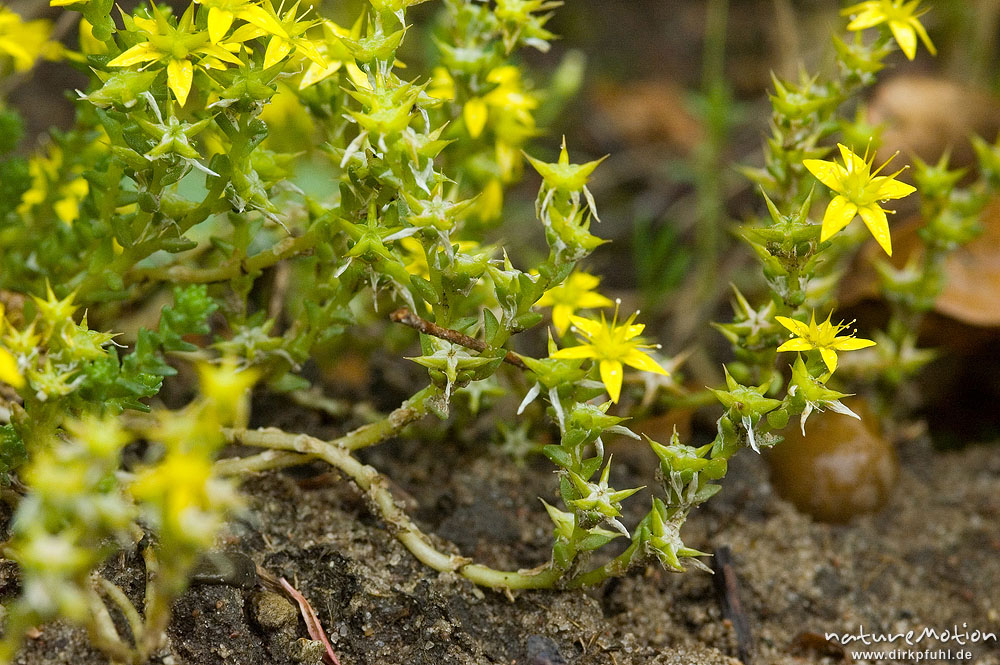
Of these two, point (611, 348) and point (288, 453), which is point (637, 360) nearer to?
point (611, 348)

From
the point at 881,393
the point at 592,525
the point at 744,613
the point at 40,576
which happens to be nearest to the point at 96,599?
the point at 40,576

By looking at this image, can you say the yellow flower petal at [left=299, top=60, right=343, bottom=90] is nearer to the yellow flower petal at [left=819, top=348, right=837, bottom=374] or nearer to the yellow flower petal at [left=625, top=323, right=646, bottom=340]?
the yellow flower petal at [left=625, top=323, right=646, bottom=340]

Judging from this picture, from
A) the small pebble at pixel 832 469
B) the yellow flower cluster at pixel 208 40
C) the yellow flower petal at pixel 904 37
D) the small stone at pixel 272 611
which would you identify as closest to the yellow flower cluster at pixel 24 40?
the yellow flower cluster at pixel 208 40

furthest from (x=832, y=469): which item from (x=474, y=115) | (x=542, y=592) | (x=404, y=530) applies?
(x=474, y=115)

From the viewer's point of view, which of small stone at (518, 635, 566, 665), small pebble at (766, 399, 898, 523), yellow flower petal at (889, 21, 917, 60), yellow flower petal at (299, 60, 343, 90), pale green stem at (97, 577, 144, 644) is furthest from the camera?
small pebble at (766, 399, 898, 523)

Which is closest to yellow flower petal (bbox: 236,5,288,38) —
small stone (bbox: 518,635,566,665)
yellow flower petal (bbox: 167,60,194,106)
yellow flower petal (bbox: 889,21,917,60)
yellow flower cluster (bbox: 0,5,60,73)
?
yellow flower petal (bbox: 167,60,194,106)

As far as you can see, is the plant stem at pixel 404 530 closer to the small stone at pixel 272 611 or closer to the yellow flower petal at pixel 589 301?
the small stone at pixel 272 611
